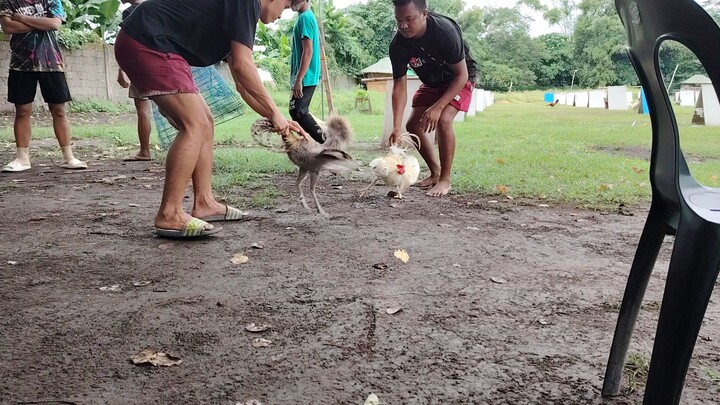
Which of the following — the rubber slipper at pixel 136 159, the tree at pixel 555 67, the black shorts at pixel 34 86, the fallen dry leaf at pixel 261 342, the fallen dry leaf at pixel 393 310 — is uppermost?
the tree at pixel 555 67

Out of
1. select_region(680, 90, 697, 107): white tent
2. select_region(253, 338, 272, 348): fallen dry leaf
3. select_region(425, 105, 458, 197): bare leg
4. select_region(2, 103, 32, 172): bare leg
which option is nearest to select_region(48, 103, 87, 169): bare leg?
select_region(2, 103, 32, 172): bare leg

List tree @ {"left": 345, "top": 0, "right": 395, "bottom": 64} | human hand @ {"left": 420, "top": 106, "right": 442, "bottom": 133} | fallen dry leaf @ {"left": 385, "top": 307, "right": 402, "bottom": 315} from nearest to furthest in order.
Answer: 1. fallen dry leaf @ {"left": 385, "top": 307, "right": 402, "bottom": 315}
2. human hand @ {"left": 420, "top": 106, "right": 442, "bottom": 133}
3. tree @ {"left": 345, "top": 0, "right": 395, "bottom": 64}

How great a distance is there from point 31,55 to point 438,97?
3.85m

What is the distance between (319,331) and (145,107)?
5.25m

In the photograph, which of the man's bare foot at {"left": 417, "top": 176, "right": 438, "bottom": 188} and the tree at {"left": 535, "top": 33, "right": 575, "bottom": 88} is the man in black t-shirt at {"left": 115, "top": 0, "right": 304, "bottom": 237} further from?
the tree at {"left": 535, "top": 33, "right": 575, "bottom": 88}

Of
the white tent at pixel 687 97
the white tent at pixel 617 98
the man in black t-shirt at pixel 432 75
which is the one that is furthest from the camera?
the white tent at pixel 687 97

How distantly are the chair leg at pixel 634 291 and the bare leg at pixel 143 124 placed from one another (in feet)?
19.8

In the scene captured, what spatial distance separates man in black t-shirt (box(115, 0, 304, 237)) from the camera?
3525mm

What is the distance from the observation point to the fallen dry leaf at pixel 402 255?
339 centimetres

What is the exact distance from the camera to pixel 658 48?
1.55 m

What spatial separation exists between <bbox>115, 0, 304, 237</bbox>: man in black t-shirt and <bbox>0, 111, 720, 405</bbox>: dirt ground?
0.35 m

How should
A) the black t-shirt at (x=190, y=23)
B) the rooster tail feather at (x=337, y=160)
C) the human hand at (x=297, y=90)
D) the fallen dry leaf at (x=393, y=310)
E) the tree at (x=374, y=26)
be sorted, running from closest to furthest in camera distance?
the fallen dry leaf at (x=393, y=310) < the black t-shirt at (x=190, y=23) < the rooster tail feather at (x=337, y=160) < the human hand at (x=297, y=90) < the tree at (x=374, y=26)

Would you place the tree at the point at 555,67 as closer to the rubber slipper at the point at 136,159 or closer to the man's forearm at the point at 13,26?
the rubber slipper at the point at 136,159

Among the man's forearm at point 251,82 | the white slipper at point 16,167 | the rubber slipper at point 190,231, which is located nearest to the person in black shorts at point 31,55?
the white slipper at point 16,167
